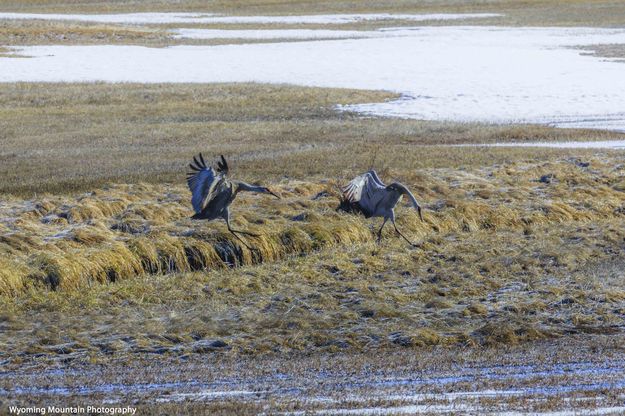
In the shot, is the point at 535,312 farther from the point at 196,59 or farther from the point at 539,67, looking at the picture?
the point at 196,59

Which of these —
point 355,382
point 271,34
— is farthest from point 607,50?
point 355,382

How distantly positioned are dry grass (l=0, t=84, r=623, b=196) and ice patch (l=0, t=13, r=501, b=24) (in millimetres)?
28855

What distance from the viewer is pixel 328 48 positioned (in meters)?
46.6

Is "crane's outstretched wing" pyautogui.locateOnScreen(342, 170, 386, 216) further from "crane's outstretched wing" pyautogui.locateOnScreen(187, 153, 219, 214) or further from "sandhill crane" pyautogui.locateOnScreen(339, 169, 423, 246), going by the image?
"crane's outstretched wing" pyautogui.locateOnScreen(187, 153, 219, 214)

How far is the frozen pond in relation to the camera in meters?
30.4

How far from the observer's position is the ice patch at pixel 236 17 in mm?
61625

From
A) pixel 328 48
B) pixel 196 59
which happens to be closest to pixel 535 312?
pixel 196 59

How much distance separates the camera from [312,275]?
13.5m

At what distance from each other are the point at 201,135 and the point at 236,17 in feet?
134

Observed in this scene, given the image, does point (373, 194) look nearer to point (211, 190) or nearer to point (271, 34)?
point (211, 190)

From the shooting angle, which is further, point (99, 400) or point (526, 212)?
point (526, 212)

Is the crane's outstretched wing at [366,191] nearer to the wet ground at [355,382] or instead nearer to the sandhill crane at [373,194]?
the sandhill crane at [373,194]

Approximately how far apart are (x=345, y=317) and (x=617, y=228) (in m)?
6.08

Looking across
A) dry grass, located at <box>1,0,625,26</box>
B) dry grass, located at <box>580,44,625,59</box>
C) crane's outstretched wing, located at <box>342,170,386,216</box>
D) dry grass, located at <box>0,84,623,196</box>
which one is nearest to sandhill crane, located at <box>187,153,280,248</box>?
crane's outstretched wing, located at <box>342,170,386,216</box>
